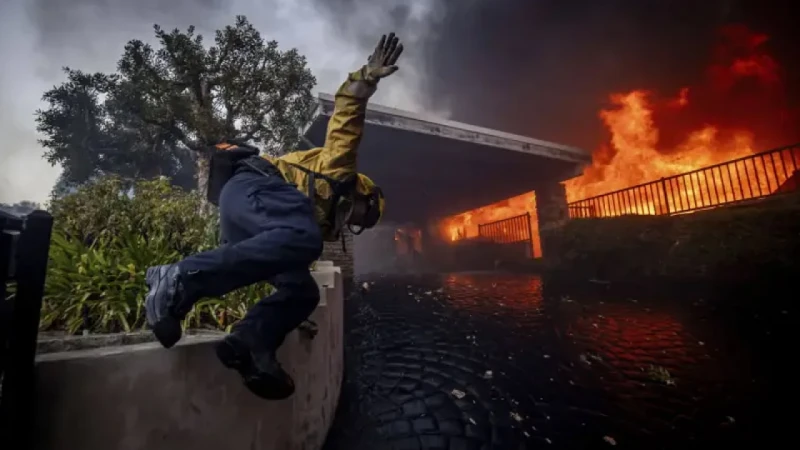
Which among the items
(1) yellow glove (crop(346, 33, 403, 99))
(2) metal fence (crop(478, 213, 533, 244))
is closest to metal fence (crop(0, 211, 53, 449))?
(1) yellow glove (crop(346, 33, 403, 99))

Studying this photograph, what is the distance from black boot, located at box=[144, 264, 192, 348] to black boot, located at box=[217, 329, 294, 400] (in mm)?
202

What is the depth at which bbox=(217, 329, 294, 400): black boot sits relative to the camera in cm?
138

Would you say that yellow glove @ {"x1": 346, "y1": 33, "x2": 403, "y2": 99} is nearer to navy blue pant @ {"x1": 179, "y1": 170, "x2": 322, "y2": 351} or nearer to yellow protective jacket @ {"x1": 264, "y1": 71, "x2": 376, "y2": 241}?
yellow protective jacket @ {"x1": 264, "y1": 71, "x2": 376, "y2": 241}

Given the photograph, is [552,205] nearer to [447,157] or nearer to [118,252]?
[447,157]

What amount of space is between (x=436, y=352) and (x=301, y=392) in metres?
2.34

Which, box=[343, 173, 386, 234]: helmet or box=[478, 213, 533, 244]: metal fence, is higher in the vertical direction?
box=[478, 213, 533, 244]: metal fence

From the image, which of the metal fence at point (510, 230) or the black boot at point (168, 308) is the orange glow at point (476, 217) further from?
the black boot at point (168, 308)

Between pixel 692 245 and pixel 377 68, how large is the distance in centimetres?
796

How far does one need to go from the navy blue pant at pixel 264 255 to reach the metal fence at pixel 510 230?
1437cm

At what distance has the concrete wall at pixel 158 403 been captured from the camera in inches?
45.6

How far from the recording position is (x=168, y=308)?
1.34 meters

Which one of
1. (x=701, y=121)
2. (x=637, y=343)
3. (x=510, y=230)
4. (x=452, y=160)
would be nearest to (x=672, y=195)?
(x=452, y=160)

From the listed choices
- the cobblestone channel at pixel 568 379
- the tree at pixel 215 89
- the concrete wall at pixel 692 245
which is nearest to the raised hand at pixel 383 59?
the cobblestone channel at pixel 568 379

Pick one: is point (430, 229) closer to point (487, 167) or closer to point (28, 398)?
point (487, 167)
